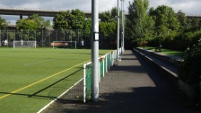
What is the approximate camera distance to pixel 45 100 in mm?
10125

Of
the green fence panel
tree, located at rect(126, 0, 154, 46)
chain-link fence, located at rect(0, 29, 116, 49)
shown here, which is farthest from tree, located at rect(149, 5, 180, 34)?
the green fence panel

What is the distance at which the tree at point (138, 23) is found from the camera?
81375mm

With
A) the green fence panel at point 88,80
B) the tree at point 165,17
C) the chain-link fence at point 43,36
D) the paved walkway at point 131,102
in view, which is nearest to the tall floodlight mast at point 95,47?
the paved walkway at point 131,102

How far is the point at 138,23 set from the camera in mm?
81562

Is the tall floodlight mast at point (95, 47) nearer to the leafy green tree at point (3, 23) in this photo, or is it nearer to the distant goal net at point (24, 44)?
the distant goal net at point (24, 44)

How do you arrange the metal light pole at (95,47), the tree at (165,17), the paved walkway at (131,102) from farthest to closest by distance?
1. the tree at (165,17)
2. the metal light pole at (95,47)
3. the paved walkway at (131,102)

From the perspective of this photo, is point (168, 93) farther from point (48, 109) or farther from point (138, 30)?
point (138, 30)

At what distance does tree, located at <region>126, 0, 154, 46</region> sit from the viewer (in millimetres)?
81375

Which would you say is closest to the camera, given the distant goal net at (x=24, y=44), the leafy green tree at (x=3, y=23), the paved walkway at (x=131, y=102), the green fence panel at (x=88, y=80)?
the paved walkway at (x=131, y=102)

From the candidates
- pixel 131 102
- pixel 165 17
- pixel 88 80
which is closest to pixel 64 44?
pixel 165 17

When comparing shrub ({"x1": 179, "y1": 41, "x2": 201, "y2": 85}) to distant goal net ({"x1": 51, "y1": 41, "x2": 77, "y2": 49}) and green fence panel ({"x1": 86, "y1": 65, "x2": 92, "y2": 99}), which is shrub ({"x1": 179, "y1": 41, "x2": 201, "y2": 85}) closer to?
green fence panel ({"x1": 86, "y1": 65, "x2": 92, "y2": 99})

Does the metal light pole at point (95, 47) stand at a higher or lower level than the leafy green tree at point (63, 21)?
lower

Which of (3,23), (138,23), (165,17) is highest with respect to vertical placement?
(165,17)

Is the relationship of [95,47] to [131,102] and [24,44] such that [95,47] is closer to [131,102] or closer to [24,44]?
[131,102]
